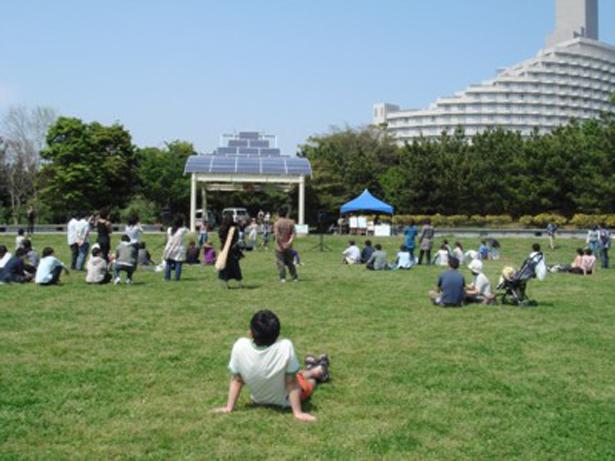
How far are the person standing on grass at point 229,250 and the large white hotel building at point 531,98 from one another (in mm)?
94610

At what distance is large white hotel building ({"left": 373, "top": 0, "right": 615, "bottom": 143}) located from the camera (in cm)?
10744

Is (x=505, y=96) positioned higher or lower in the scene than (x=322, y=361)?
higher

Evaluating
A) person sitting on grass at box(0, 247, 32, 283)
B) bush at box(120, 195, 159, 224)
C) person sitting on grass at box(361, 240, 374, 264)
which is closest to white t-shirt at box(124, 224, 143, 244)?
person sitting on grass at box(0, 247, 32, 283)

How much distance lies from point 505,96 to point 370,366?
109 meters

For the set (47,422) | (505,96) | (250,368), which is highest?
(505,96)

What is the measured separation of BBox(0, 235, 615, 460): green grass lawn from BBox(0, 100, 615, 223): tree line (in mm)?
30511

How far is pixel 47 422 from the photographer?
501 cm

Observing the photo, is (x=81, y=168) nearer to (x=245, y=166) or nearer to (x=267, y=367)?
(x=245, y=166)

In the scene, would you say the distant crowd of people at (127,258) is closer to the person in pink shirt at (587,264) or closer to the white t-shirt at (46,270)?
the white t-shirt at (46,270)

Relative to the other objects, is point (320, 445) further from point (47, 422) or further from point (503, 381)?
point (503, 381)

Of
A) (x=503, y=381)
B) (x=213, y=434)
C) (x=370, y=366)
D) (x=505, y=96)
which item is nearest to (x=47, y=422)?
(x=213, y=434)

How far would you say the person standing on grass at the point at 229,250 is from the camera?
1280cm

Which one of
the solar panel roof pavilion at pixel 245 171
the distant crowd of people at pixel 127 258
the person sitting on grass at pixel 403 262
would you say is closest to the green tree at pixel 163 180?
the solar panel roof pavilion at pixel 245 171

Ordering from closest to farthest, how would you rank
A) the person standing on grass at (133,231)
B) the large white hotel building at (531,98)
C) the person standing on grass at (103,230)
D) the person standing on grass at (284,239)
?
1. the person standing on grass at (284,239)
2. the person standing on grass at (103,230)
3. the person standing on grass at (133,231)
4. the large white hotel building at (531,98)
